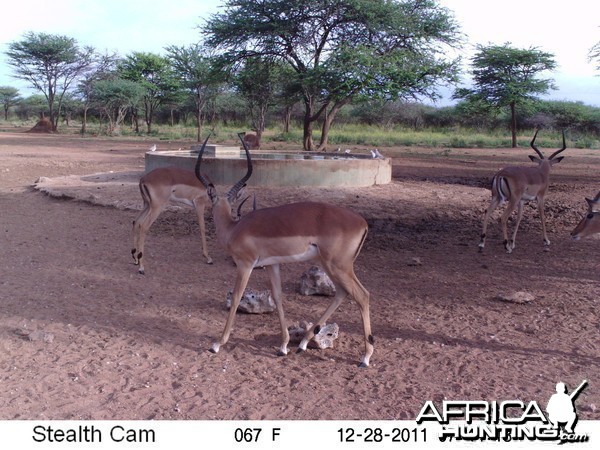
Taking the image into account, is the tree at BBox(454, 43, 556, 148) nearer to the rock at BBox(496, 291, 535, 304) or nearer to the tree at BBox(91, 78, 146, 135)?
the tree at BBox(91, 78, 146, 135)

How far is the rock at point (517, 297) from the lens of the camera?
6.59 m

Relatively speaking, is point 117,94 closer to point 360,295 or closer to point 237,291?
point 237,291

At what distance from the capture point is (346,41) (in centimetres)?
2206

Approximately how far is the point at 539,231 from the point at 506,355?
5995mm

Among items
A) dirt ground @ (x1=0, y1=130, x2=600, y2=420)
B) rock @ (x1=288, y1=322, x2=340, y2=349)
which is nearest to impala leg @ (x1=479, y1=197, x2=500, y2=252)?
dirt ground @ (x1=0, y1=130, x2=600, y2=420)

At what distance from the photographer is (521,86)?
35.3m

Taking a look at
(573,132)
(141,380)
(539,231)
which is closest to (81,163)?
(539,231)

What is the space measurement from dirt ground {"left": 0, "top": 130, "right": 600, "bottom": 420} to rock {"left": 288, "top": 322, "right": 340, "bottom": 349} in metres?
0.08

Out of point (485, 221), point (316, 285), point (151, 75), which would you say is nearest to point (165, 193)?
point (316, 285)

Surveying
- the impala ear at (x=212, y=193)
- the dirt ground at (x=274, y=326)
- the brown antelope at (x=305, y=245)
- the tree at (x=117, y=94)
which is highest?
the tree at (x=117, y=94)

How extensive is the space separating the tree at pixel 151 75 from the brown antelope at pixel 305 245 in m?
42.8

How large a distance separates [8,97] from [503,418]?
70231 millimetres

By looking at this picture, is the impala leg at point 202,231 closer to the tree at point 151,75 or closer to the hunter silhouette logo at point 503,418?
the hunter silhouette logo at point 503,418

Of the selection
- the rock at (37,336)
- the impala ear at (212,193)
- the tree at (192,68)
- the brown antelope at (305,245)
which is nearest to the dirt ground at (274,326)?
the rock at (37,336)
